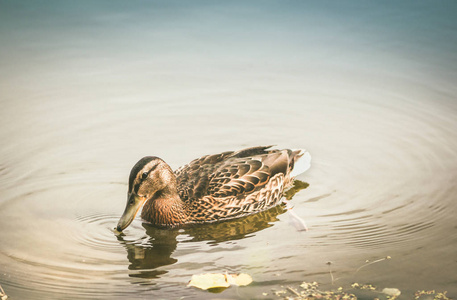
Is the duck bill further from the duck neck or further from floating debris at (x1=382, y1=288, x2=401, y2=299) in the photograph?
floating debris at (x1=382, y1=288, x2=401, y2=299)

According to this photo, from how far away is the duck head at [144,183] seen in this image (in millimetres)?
7873

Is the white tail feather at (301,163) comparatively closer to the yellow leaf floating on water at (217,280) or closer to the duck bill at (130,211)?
the duck bill at (130,211)

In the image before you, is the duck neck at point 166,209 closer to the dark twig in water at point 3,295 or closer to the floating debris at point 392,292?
the dark twig in water at point 3,295

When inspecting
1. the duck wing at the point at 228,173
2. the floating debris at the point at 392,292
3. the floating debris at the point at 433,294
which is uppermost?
the duck wing at the point at 228,173

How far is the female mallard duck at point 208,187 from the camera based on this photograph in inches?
319

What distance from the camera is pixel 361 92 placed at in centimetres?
1165

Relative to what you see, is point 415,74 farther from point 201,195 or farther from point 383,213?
point 201,195

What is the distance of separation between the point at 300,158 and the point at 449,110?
295 centimetres

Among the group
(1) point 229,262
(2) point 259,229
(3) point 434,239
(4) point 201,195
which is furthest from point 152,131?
(3) point 434,239

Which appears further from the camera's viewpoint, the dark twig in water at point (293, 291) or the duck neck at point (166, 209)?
the duck neck at point (166, 209)

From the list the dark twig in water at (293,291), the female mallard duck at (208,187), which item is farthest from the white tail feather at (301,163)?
the dark twig in water at (293,291)

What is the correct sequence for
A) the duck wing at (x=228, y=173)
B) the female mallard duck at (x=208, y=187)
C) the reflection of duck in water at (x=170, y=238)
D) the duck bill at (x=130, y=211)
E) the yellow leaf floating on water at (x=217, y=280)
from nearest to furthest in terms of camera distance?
the yellow leaf floating on water at (x=217, y=280), the reflection of duck in water at (x=170, y=238), the duck bill at (x=130, y=211), the female mallard duck at (x=208, y=187), the duck wing at (x=228, y=173)

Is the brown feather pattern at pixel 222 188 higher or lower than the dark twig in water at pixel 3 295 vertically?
higher

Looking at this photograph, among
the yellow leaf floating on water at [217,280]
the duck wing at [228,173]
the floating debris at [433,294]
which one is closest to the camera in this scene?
the floating debris at [433,294]
